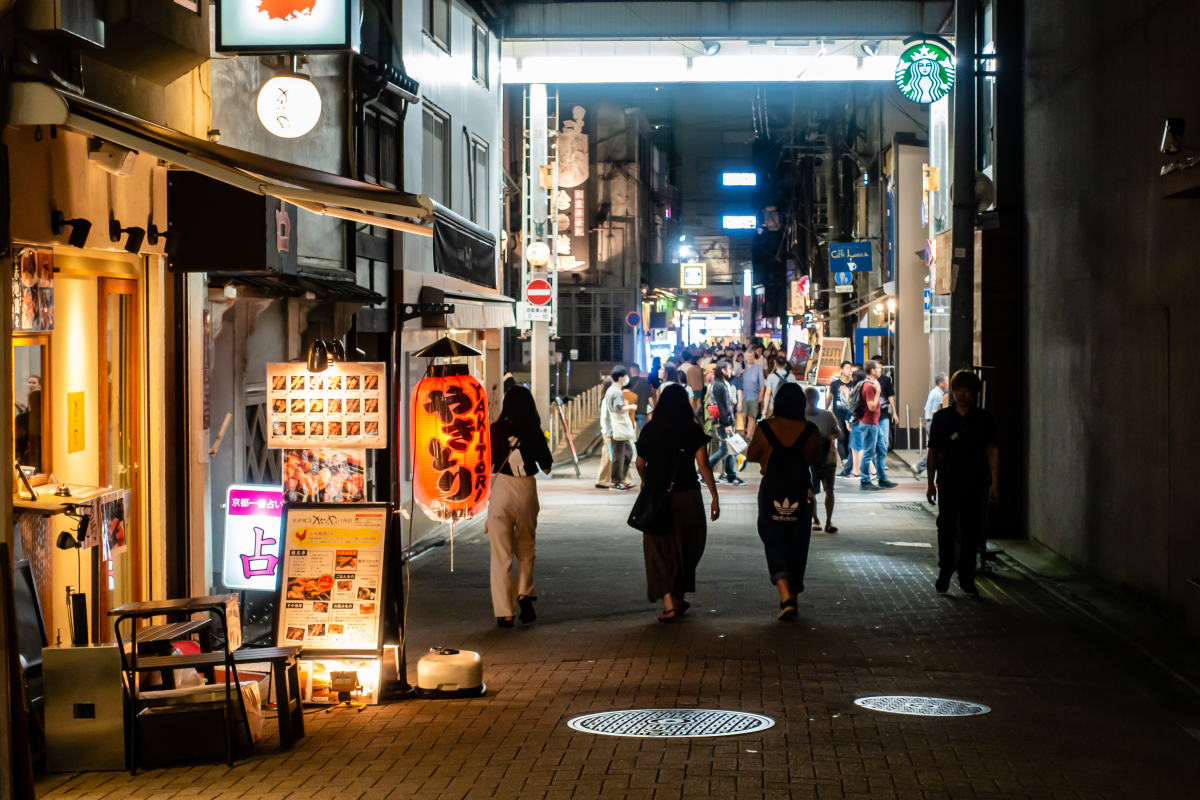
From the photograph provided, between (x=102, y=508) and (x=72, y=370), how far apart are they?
3.10ft

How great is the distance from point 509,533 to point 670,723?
381 cm

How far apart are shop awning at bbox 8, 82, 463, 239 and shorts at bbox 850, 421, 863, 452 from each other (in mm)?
15194

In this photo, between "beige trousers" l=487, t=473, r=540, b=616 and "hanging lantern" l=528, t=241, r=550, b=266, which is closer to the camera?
"beige trousers" l=487, t=473, r=540, b=616

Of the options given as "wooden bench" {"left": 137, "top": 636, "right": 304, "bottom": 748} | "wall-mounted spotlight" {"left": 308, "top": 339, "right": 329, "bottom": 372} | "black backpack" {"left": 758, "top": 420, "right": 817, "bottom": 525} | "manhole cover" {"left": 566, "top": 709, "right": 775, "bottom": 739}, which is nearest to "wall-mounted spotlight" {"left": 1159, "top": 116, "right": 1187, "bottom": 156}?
"black backpack" {"left": 758, "top": 420, "right": 817, "bottom": 525}

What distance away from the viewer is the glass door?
879 cm

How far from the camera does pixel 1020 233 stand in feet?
53.5

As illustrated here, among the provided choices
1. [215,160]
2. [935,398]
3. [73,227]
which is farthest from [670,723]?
[935,398]

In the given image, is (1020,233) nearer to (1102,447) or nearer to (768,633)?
(1102,447)

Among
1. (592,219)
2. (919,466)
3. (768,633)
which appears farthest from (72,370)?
(592,219)

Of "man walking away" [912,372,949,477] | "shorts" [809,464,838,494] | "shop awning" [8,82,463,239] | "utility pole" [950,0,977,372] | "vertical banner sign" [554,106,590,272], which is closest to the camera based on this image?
"shop awning" [8,82,463,239]

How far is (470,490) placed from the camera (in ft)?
36.8

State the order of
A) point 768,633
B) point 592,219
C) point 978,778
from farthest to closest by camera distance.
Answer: point 592,219 < point 768,633 < point 978,778

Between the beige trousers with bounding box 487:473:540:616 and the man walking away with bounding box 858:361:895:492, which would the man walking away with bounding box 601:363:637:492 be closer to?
the man walking away with bounding box 858:361:895:492

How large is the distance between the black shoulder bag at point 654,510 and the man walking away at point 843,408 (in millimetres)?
9912
